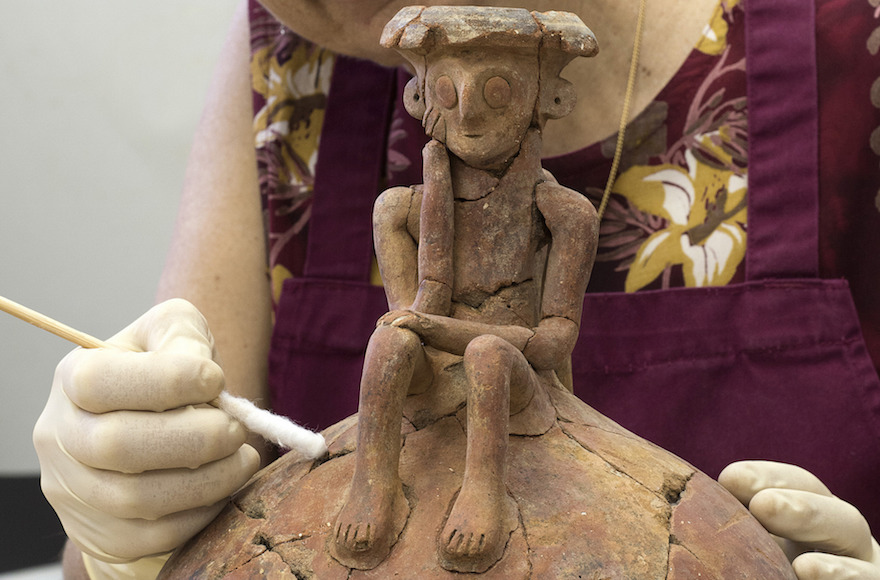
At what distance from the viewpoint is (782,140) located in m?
1.77

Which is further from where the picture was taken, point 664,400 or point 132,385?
point 664,400

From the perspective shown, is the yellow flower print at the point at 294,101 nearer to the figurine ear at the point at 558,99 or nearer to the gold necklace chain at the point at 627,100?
the gold necklace chain at the point at 627,100

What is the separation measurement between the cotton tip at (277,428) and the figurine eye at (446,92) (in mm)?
433

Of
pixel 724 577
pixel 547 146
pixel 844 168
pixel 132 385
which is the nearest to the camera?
pixel 724 577

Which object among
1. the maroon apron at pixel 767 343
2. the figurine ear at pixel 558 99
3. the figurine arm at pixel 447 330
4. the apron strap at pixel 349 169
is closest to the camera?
the figurine arm at pixel 447 330

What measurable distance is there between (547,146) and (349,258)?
0.51m

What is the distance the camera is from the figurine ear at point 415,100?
1.14 metres

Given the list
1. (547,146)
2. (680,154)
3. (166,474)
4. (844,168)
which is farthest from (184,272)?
(844,168)

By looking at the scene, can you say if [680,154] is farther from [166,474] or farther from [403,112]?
[166,474]

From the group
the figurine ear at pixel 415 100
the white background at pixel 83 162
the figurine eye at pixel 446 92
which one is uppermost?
the figurine eye at pixel 446 92

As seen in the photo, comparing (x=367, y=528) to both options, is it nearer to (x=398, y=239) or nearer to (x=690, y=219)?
(x=398, y=239)

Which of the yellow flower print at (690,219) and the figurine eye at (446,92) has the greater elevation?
the figurine eye at (446,92)

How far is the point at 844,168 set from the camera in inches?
69.4

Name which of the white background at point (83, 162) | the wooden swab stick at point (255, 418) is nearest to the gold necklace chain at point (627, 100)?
the wooden swab stick at point (255, 418)
